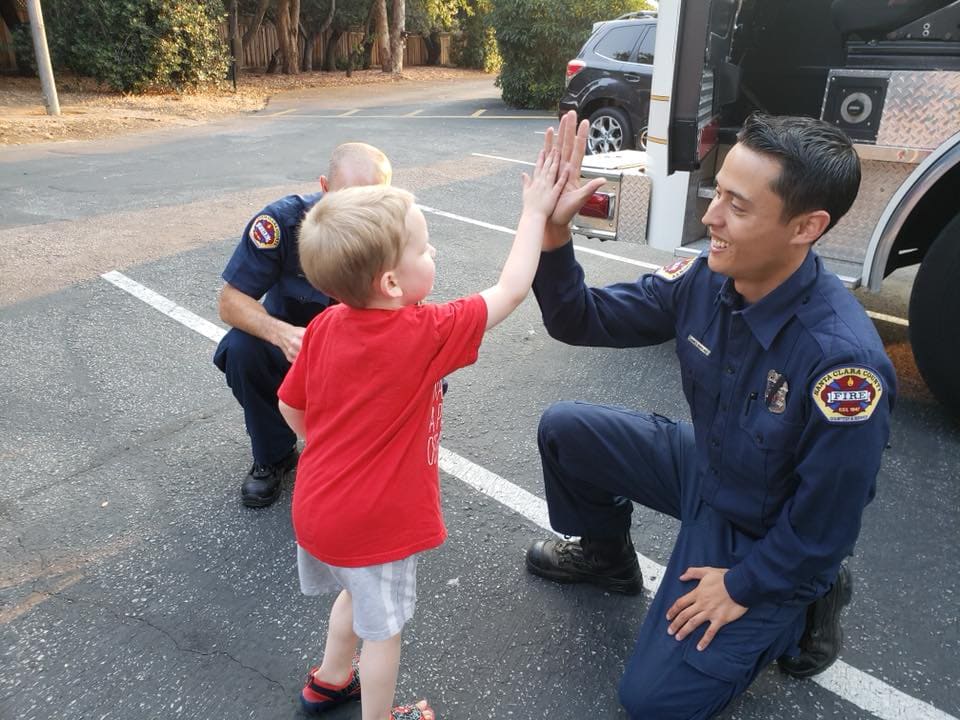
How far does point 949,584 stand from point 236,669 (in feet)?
7.65

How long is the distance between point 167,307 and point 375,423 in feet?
12.3

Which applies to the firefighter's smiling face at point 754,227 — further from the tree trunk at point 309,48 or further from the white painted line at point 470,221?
the tree trunk at point 309,48

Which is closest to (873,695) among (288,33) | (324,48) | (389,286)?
(389,286)

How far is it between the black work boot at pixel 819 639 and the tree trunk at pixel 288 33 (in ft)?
88.2

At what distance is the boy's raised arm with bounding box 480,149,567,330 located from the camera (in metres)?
1.83

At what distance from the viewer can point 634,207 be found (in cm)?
402

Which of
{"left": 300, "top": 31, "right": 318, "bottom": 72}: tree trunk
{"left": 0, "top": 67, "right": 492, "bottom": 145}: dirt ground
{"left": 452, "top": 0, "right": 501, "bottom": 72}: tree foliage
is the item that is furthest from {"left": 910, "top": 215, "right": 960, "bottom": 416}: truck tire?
{"left": 452, "top": 0, "right": 501, "bottom": 72}: tree foliage

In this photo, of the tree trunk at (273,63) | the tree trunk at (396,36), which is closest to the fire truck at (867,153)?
the tree trunk at (396,36)

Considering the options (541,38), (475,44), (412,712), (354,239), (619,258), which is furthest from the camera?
(475,44)

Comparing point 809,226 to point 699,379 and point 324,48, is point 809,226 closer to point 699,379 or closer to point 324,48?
point 699,379

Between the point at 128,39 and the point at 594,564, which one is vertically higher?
the point at 128,39

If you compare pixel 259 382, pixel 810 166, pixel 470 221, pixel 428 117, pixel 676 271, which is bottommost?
pixel 470 221

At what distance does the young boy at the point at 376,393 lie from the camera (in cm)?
160

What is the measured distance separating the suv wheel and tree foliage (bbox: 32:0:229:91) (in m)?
11.6
